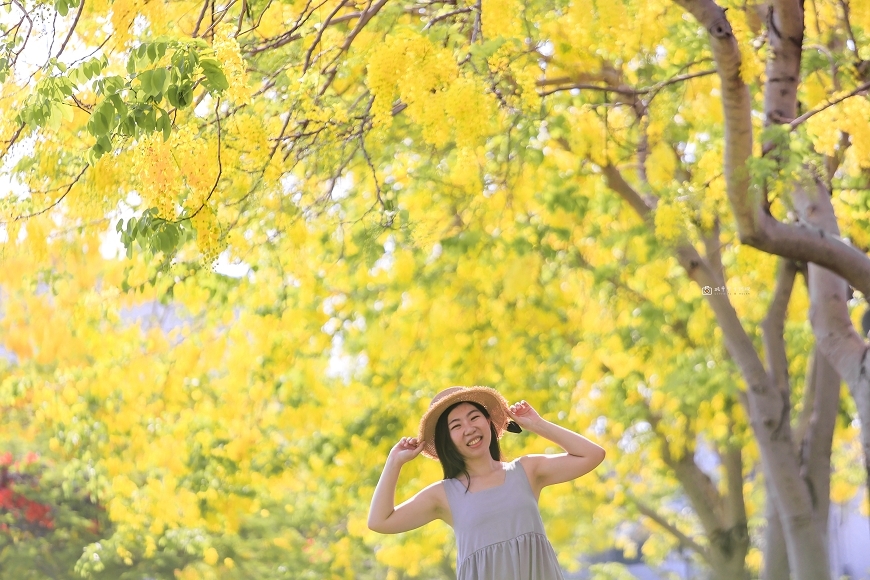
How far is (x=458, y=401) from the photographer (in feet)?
10.7

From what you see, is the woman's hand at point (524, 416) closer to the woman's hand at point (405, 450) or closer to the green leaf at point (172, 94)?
the woman's hand at point (405, 450)

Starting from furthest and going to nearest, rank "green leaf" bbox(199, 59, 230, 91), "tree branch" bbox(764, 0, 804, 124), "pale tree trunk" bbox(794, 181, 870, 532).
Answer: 1. "pale tree trunk" bbox(794, 181, 870, 532)
2. "tree branch" bbox(764, 0, 804, 124)
3. "green leaf" bbox(199, 59, 230, 91)

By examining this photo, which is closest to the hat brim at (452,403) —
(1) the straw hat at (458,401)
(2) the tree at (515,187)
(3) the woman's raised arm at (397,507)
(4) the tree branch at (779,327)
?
(1) the straw hat at (458,401)

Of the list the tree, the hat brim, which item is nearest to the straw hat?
the hat brim

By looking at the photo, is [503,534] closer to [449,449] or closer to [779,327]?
[449,449]

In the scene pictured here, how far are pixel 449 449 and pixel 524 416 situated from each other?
0.21 metres

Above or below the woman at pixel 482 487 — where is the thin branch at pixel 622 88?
above

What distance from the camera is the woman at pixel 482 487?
3.00m

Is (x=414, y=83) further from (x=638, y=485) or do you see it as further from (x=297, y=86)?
(x=638, y=485)

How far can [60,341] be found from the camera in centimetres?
866

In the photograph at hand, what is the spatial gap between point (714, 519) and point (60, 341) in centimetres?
479

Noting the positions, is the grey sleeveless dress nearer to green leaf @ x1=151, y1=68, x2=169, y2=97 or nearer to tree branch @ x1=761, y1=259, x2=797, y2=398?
green leaf @ x1=151, y1=68, x2=169, y2=97

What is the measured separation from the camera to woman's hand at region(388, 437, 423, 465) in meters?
3.13

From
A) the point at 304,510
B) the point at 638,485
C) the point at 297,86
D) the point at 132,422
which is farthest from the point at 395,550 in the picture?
the point at 297,86
